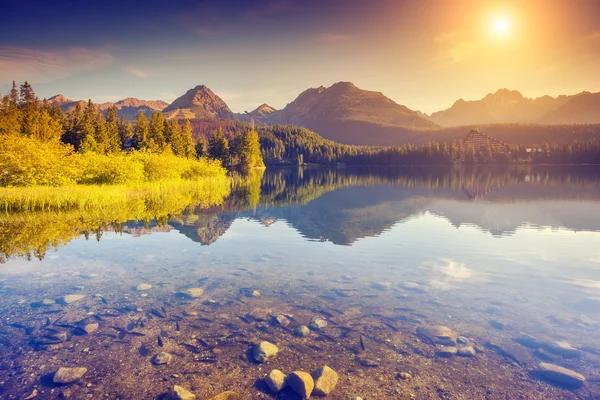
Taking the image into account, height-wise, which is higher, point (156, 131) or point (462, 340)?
point (156, 131)

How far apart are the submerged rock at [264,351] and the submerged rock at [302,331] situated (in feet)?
3.56

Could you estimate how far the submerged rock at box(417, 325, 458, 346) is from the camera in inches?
409

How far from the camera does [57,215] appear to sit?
1230 inches

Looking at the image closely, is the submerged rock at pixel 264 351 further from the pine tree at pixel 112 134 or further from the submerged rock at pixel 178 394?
the pine tree at pixel 112 134

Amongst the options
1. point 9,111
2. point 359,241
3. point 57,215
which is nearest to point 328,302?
point 359,241

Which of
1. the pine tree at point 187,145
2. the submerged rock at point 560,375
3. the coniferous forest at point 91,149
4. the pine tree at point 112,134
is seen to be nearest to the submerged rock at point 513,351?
the submerged rock at point 560,375

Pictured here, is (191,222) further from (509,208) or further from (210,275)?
(509,208)

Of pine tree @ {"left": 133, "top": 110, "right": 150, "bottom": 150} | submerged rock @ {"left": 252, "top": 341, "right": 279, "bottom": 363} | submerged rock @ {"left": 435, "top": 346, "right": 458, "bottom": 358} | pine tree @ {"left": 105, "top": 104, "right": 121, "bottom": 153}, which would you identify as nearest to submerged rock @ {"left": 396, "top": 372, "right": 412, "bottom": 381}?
submerged rock @ {"left": 435, "top": 346, "right": 458, "bottom": 358}

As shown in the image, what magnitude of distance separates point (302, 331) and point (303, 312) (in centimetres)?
151

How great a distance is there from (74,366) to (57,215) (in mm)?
27848

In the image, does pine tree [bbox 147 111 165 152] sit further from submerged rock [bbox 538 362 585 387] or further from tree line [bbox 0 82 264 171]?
submerged rock [bbox 538 362 585 387]

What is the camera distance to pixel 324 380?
8.36 meters

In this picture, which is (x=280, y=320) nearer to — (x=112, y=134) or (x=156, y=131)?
(x=156, y=131)

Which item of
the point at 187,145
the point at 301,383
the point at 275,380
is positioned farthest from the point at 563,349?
the point at 187,145
